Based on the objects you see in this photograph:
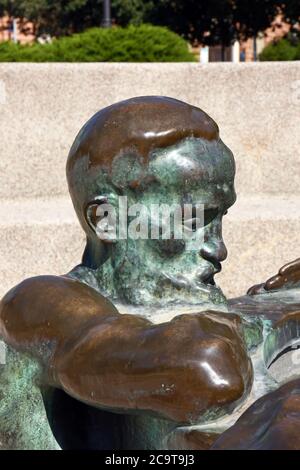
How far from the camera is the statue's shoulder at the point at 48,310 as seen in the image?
2.03m

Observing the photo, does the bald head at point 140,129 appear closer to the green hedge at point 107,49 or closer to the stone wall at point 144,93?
the stone wall at point 144,93

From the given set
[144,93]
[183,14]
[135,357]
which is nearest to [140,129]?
[135,357]

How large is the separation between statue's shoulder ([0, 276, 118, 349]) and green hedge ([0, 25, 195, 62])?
4759 millimetres

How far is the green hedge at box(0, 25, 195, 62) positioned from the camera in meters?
6.92

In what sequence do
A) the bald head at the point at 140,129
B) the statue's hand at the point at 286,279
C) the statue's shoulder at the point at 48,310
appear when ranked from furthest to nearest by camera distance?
the statue's hand at the point at 286,279, the bald head at the point at 140,129, the statue's shoulder at the point at 48,310

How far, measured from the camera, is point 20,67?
468 cm

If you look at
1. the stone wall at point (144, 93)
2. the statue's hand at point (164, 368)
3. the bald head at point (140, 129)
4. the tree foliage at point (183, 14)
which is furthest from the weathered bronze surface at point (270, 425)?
the tree foliage at point (183, 14)

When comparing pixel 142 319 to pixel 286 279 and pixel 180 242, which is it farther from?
pixel 286 279

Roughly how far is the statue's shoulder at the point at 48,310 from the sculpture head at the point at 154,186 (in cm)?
13

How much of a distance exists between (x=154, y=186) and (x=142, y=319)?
1.04ft

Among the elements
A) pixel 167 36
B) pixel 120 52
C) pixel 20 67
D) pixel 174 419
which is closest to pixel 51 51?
pixel 120 52

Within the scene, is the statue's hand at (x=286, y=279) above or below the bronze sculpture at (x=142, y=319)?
below

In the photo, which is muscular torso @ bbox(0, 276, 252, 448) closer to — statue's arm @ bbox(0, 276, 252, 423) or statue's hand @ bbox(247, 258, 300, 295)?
statue's arm @ bbox(0, 276, 252, 423)
